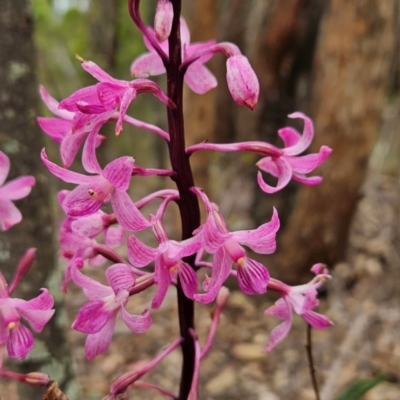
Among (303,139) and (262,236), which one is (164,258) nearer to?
(262,236)

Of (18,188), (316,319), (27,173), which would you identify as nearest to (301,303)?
(316,319)

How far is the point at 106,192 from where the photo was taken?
879 millimetres

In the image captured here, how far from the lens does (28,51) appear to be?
5.48 ft

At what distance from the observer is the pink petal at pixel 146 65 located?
1.17m

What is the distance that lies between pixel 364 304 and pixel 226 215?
1.85m

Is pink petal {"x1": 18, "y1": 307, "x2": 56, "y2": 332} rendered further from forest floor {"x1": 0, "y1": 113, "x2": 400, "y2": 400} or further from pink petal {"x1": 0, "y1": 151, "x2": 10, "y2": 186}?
forest floor {"x1": 0, "y1": 113, "x2": 400, "y2": 400}

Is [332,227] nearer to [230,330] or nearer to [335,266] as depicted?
[335,266]

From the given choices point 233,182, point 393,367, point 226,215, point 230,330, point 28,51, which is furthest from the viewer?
point 233,182

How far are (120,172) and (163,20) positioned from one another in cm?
28

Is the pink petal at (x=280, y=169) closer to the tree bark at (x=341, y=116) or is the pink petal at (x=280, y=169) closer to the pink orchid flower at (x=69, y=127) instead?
the pink orchid flower at (x=69, y=127)

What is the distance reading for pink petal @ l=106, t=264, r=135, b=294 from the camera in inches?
34.3

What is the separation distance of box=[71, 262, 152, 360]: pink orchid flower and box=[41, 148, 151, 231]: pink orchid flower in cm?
9

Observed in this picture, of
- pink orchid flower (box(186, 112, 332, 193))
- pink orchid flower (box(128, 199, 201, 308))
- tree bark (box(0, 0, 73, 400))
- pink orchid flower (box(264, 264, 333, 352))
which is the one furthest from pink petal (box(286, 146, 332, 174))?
tree bark (box(0, 0, 73, 400))

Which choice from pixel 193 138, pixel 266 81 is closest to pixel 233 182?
pixel 193 138
